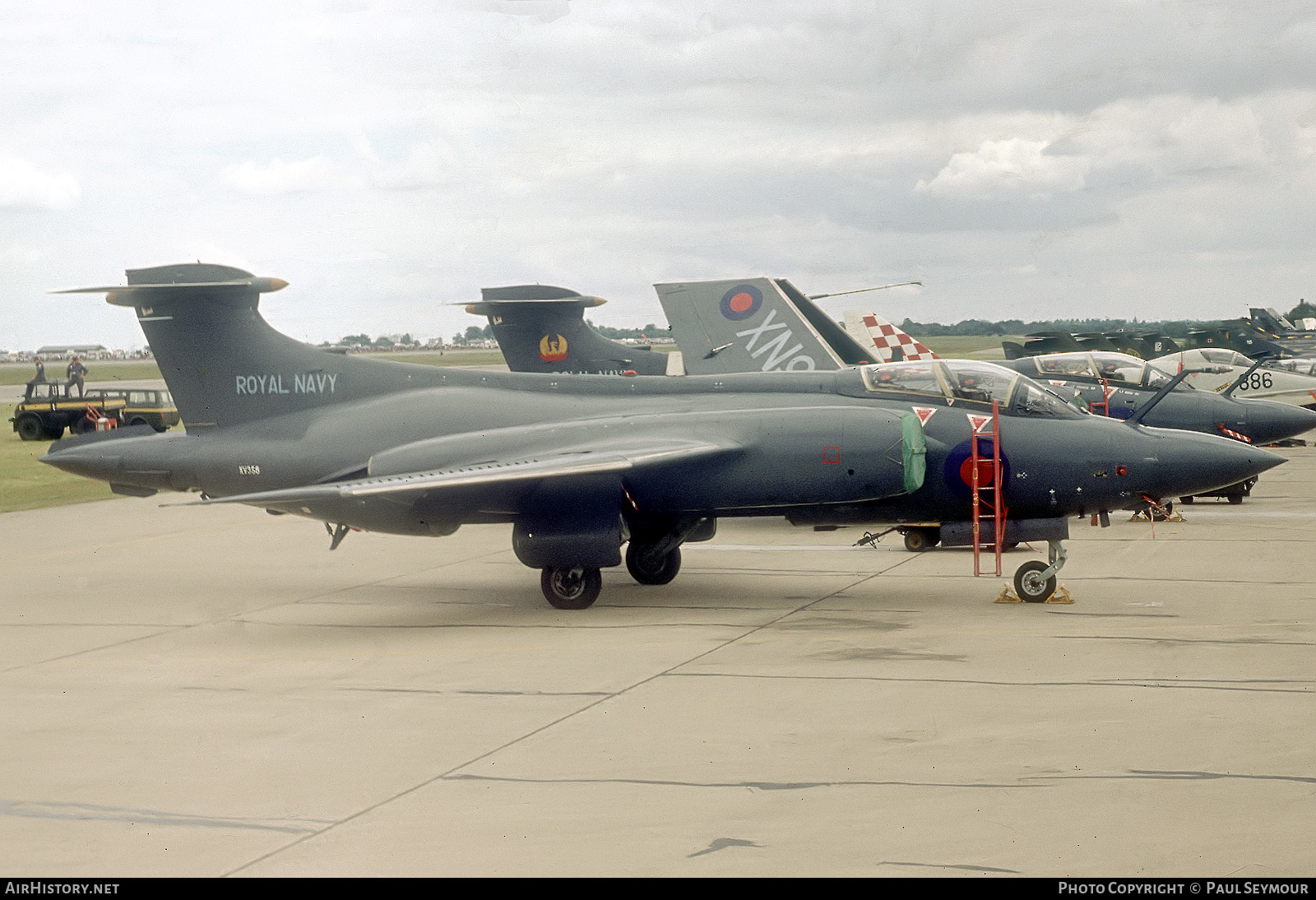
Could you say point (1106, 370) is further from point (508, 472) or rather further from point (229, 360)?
point (229, 360)

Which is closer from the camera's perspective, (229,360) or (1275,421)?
(229,360)

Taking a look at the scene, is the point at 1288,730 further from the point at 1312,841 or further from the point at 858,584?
the point at 858,584

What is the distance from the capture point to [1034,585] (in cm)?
1242

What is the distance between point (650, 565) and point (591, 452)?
2045mm

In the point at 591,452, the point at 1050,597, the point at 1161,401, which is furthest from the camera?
the point at 1161,401

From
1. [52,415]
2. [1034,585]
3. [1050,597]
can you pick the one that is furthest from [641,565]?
[52,415]

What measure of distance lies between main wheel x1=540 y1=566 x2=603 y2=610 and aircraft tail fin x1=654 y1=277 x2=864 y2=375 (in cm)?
931

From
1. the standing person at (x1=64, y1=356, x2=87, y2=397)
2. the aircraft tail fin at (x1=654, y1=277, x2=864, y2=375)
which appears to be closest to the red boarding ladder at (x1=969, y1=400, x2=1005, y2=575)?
the aircraft tail fin at (x1=654, y1=277, x2=864, y2=375)

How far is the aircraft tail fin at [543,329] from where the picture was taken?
24.1 meters

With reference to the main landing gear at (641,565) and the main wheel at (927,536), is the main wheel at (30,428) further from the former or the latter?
Answer: the main wheel at (927,536)

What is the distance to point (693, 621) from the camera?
→ 1194cm

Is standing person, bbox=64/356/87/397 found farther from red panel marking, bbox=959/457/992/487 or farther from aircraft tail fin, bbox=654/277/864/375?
red panel marking, bbox=959/457/992/487

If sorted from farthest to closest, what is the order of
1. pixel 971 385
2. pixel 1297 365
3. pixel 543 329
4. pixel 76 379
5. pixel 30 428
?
1. pixel 1297 365
2. pixel 76 379
3. pixel 30 428
4. pixel 543 329
5. pixel 971 385

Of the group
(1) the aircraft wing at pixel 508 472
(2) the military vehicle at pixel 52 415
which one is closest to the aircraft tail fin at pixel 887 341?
(1) the aircraft wing at pixel 508 472
